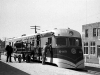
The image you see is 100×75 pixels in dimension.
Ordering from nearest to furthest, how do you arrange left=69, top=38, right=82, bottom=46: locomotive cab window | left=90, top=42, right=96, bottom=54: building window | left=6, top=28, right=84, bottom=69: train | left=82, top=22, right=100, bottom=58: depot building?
left=6, top=28, right=84, bottom=69: train < left=69, top=38, right=82, bottom=46: locomotive cab window < left=82, top=22, right=100, bottom=58: depot building < left=90, top=42, right=96, bottom=54: building window

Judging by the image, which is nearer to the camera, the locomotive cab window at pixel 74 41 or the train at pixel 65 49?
the train at pixel 65 49

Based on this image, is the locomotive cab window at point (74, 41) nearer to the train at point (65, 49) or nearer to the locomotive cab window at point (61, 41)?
the train at point (65, 49)

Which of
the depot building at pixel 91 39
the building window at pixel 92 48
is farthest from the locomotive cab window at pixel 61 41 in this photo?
the building window at pixel 92 48

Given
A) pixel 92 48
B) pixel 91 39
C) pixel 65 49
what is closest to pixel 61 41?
pixel 65 49

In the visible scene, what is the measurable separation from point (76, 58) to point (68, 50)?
876 mm

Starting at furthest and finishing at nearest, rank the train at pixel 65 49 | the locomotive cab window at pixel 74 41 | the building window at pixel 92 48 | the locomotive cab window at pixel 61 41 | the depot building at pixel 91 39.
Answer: the building window at pixel 92 48
the depot building at pixel 91 39
the locomotive cab window at pixel 74 41
the locomotive cab window at pixel 61 41
the train at pixel 65 49

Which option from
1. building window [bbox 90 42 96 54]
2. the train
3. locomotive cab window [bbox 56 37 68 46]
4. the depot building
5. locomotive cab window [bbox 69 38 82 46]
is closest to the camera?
the train

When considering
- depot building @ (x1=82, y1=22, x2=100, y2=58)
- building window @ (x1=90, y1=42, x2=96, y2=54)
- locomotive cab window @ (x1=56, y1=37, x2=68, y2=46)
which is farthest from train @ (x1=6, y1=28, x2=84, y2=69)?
building window @ (x1=90, y1=42, x2=96, y2=54)

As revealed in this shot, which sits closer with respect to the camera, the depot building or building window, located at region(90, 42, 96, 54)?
the depot building

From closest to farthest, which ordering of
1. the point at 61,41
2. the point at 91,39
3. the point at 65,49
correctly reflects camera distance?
1. the point at 65,49
2. the point at 61,41
3. the point at 91,39

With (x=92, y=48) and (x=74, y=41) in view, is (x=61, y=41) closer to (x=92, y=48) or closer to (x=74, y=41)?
(x=74, y=41)

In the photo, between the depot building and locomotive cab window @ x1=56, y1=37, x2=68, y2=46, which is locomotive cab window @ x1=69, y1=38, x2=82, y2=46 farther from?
the depot building

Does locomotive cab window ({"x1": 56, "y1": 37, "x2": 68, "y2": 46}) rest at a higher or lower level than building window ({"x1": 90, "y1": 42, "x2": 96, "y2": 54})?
higher

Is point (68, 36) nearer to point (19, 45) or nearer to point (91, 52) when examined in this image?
point (19, 45)
